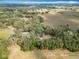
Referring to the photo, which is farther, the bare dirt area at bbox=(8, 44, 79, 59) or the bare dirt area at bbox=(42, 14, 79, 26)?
the bare dirt area at bbox=(42, 14, 79, 26)

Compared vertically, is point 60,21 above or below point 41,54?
below

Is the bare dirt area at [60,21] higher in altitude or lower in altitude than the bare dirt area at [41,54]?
lower

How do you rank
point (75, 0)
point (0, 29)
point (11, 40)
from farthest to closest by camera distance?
point (75, 0) → point (0, 29) → point (11, 40)

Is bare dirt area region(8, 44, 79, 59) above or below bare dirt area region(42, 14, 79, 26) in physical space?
above

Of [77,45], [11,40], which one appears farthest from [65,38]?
[11,40]

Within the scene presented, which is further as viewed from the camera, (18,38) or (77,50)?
(18,38)

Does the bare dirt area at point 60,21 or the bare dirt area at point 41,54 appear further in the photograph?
the bare dirt area at point 60,21

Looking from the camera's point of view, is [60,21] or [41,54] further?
[60,21]

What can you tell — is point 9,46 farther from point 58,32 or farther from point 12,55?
point 58,32
